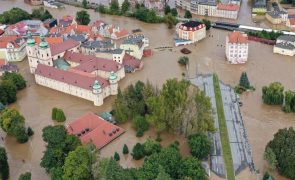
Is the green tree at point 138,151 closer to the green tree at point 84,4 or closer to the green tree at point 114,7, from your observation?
the green tree at point 114,7

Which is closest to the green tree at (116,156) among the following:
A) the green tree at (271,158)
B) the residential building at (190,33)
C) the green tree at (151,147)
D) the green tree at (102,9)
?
the green tree at (151,147)

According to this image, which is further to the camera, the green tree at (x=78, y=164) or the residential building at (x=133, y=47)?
the residential building at (x=133, y=47)

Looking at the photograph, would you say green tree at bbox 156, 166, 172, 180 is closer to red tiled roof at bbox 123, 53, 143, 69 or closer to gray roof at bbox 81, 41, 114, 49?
red tiled roof at bbox 123, 53, 143, 69

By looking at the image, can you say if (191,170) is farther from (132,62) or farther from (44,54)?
(44,54)

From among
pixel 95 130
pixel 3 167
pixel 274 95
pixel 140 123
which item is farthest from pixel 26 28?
pixel 274 95

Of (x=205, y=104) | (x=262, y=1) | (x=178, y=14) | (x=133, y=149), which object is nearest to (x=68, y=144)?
(x=133, y=149)

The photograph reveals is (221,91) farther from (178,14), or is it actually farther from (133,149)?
(178,14)
